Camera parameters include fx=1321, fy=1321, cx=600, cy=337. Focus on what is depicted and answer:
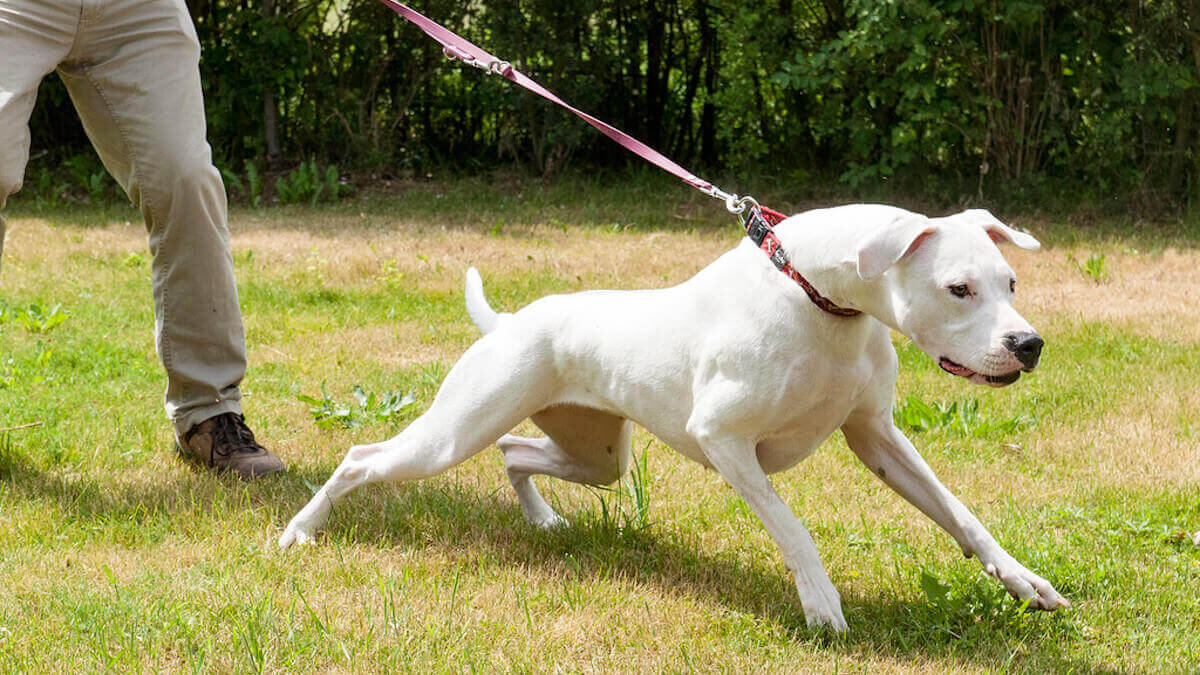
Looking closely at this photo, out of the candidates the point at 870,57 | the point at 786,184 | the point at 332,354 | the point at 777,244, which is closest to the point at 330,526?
the point at 777,244

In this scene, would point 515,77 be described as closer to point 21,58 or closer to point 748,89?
point 21,58

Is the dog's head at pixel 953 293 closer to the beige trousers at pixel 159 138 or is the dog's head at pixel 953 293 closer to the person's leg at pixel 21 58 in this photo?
the beige trousers at pixel 159 138

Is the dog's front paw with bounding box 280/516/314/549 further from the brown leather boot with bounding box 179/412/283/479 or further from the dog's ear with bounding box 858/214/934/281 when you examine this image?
the dog's ear with bounding box 858/214/934/281

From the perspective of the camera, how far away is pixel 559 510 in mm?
4016

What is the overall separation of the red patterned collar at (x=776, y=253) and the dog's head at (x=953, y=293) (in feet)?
0.60

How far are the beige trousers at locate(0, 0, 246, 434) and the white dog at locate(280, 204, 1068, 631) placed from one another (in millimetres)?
980

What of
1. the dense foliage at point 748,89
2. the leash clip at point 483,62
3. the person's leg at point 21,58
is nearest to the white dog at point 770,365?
the leash clip at point 483,62

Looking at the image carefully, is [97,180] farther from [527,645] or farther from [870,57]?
[527,645]

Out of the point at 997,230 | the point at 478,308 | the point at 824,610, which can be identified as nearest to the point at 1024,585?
the point at 824,610

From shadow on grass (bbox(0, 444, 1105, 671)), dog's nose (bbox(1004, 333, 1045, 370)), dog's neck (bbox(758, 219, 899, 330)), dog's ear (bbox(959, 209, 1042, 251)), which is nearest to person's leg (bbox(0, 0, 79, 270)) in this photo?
shadow on grass (bbox(0, 444, 1105, 671))

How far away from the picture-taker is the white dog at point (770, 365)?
2.76 metres

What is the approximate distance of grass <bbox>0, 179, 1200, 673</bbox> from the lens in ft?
9.91

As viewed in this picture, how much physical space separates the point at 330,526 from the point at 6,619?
3.09 ft

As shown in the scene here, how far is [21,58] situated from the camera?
12.6 feet
